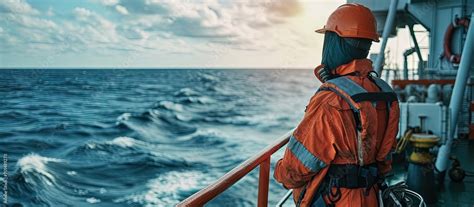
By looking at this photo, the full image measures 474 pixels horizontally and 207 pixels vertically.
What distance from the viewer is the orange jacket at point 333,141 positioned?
1.63m

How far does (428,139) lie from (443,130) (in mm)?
1352

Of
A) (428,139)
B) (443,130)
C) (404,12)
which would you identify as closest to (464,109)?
(443,130)

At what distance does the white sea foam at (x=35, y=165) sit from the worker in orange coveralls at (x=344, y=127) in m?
12.7

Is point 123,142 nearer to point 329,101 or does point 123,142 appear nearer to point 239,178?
point 239,178

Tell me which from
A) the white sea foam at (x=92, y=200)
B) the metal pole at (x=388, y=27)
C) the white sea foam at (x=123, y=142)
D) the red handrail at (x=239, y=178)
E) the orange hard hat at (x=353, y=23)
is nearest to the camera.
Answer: the red handrail at (x=239, y=178)

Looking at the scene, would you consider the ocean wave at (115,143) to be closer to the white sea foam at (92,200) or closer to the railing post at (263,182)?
the white sea foam at (92,200)

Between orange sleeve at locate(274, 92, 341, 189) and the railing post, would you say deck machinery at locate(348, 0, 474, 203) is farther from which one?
orange sleeve at locate(274, 92, 341, 189)

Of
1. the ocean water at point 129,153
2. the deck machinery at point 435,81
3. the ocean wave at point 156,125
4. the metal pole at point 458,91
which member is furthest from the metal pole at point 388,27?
the ocean wave at point 156,125

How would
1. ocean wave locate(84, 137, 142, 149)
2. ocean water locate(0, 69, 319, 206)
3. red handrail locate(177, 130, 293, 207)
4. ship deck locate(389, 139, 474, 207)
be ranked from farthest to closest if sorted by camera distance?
ocean wave locate(84, 137, 142, 149) < ocean water locate(0, 69, 319, 206) < ship deck locate(389, 139, 474, 207) < red handrail locate(177, 130, 293, 207)

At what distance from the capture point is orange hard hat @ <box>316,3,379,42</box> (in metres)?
1.77

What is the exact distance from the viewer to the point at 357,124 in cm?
168

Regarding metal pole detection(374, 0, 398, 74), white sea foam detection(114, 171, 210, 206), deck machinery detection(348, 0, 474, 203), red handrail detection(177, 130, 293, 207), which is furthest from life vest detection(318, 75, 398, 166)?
white sea foam detection(114, 171, 210, 206)

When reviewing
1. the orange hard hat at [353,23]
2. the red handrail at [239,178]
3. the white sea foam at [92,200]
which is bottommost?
the white sea foam at [92,200]

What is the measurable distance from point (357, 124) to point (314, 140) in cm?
19
